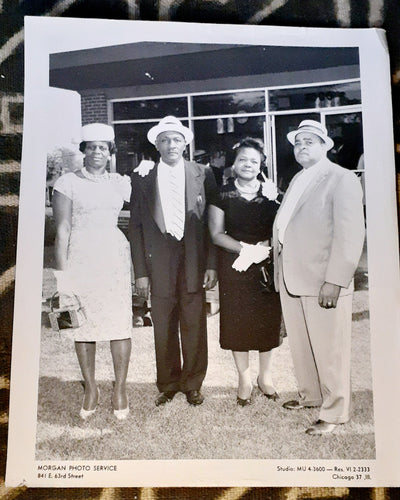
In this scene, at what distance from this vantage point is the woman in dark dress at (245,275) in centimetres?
59

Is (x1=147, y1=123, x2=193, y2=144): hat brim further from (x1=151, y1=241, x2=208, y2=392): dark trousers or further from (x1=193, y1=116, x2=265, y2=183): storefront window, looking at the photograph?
(x1=151, y1=241, x2=208, y2=392): dark trousers

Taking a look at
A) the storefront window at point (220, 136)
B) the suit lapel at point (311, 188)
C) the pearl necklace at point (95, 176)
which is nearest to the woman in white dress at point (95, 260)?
the pearl necklace at point (95, 176)

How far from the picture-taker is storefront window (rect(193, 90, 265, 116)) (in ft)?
1.98

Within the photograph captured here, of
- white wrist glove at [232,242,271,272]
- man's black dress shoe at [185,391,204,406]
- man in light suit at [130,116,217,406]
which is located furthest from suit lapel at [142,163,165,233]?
man's black dress shoe at [185,391,204,406]

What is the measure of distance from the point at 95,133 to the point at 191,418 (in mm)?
369

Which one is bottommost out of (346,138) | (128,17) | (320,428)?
(320,428)

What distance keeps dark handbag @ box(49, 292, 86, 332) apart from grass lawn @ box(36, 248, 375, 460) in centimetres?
1

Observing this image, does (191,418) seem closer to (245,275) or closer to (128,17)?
(245,275)

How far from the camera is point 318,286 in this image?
0.58 m

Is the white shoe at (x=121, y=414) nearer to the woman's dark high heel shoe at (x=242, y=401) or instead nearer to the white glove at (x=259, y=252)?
the woman's dark high heel shoe at (x=242, y=401)

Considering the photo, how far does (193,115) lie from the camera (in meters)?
0.60

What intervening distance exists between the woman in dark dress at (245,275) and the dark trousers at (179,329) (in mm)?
28

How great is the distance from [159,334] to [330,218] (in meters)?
0.25

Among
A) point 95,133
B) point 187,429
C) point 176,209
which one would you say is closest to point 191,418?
point 187,429
